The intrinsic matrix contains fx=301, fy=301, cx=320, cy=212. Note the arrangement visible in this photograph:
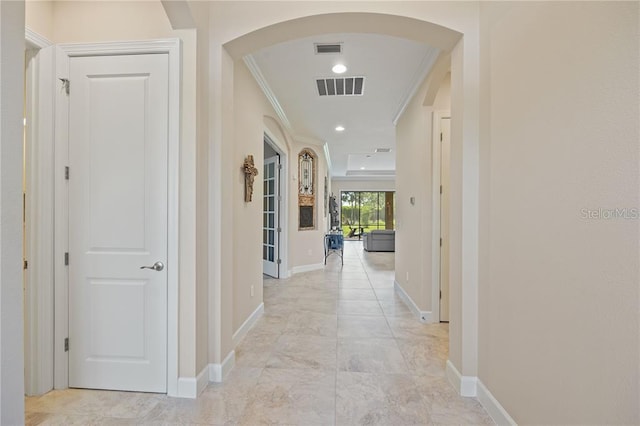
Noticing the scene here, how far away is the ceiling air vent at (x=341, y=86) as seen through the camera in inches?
141

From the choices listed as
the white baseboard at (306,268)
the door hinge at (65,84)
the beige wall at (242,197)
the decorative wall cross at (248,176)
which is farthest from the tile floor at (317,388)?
the white baseboard at (306,268)

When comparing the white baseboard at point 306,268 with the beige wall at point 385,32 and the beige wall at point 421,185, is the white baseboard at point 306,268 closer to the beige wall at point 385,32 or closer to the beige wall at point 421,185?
the beige wall at point 421,185

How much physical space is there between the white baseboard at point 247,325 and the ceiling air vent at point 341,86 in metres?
2.83

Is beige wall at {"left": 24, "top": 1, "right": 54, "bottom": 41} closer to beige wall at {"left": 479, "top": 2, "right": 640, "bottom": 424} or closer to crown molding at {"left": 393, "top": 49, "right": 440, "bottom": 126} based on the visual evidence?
beige wall at {"left": 479, "top": 2, "right": 640, "bottom": 424}

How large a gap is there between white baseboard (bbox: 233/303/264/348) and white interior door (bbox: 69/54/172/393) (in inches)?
34.0

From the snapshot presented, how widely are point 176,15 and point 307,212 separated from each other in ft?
16.1

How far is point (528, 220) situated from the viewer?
1.53 m

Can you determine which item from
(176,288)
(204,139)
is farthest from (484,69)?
(176,288)

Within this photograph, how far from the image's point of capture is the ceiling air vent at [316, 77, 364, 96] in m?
3.58

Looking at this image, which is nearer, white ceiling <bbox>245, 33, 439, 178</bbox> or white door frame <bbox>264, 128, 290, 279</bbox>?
white ceiling <bbox>245, 33, 439, 178</bbox>

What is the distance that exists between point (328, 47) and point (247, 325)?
2.92 m

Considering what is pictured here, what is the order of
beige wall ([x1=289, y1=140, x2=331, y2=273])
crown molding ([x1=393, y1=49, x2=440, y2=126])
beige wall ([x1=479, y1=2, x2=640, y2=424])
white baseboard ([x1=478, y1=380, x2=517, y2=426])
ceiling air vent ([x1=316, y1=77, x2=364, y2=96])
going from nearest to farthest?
beige wall ([x1=479, y1=2, x2=640, y2=424]) → white baseboard ([x1=478, y1=380, x2=517, y2=426]) → crown molding ([x1=393, y1=49, x2=440, y2=126]) → ceiling air vent ([x1=316, y1=77, x2=364, y2=96]) → beige wall ([x1=289, y1=140, x2=331, y2=273])

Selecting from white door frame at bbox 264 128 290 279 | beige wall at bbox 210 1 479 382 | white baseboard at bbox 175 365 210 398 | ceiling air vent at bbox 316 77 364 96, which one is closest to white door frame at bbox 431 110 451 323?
ceiling air vent at bbox 316 77 364 96

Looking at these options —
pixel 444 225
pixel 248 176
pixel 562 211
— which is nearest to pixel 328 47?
pixel 248 176
